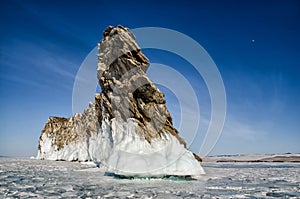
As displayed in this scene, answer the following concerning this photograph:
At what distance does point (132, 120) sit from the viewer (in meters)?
23.0

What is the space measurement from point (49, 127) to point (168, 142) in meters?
84.0

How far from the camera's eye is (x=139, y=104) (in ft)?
77.4

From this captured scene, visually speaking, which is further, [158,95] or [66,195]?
[158,95]

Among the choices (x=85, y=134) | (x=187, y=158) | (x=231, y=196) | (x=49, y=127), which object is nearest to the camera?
(x=231, y=196)

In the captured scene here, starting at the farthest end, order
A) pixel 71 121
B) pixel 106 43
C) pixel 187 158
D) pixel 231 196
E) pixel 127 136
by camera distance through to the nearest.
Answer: pixel 71 121
pixel 106 43
pixel 127 136
pixel 187 158
pixel 231 196

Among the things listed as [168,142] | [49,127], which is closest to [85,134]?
[49,127]

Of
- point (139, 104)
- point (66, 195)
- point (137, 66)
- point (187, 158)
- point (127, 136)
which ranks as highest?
point (137, 66)

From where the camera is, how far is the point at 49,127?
97938 millimetres

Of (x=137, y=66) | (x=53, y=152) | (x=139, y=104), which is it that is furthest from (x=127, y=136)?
(x=53, y=152)

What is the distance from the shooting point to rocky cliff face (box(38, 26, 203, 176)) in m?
19.1

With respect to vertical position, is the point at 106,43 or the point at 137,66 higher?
the point at 106,43

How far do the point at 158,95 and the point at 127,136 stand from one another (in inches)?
177

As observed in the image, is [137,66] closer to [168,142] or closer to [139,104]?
[139,104]

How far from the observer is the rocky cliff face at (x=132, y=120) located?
753 inches
